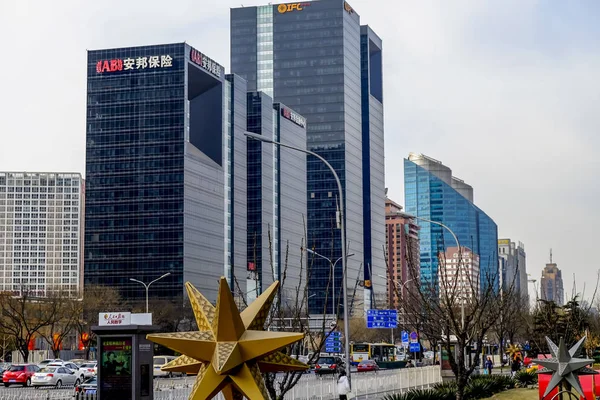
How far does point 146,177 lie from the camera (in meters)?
140

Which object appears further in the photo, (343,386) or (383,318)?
(383,318)

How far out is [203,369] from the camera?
19.0 meters

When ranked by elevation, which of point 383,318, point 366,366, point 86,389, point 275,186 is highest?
point 275,186

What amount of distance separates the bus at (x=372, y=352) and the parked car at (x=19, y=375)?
4397 cm

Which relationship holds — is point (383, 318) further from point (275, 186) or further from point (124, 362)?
point (275, 186)

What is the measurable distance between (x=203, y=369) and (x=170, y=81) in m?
126

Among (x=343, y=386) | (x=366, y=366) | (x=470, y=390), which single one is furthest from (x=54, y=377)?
(x=366, y=366)

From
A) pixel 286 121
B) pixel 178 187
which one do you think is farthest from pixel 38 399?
pixel 286 121

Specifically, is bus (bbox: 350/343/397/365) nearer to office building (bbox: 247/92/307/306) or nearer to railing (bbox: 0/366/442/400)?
railing (bbox: 0/366/442/400)

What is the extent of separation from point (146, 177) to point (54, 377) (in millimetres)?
88579

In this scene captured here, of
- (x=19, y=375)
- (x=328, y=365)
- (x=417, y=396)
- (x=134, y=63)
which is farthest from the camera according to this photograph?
(x=134, y=63)

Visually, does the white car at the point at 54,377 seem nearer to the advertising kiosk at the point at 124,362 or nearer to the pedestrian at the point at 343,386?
the pedestrian at the point at 343,386

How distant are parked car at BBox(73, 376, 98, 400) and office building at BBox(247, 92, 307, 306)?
387 feet

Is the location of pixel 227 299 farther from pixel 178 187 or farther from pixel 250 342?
pixel 178 187
